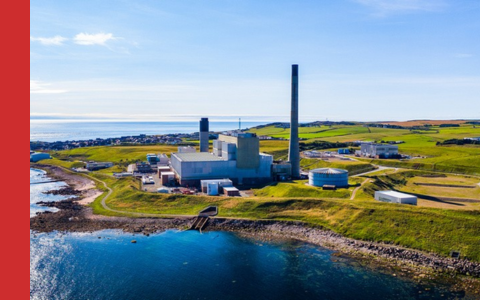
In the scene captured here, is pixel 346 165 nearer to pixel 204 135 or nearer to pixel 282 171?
pixel 282 171

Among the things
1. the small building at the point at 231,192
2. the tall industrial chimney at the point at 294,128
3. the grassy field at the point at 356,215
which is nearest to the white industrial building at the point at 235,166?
the tall industrial chimney at the point at 294,128

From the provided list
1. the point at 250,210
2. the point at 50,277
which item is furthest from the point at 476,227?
the point at 50,277

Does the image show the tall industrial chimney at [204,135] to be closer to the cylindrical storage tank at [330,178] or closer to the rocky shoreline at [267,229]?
the cylindrical storage tank at [330,178]

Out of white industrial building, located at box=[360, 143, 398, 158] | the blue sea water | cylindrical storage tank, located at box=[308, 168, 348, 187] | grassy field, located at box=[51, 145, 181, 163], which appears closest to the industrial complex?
cylindrical storage tank, located at box=[308, 168, 348, 187]

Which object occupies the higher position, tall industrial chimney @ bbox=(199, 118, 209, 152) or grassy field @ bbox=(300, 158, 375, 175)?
tall industrial chimney @ bbox=(199, 118, 209, 152)

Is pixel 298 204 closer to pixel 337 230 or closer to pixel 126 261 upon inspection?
pixel 337 230

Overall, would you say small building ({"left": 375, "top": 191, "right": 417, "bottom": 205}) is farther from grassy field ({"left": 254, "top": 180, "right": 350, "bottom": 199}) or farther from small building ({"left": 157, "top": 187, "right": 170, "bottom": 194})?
small building ({"left": 157, "top": 187, "right": 170, "bottom": 194})
